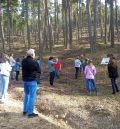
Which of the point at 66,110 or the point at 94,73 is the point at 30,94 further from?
the point at 94,73

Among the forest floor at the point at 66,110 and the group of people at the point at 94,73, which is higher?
the group of people at the point at 94,73

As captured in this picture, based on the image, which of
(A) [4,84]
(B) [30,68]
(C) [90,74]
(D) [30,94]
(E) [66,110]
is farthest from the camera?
(C) [90,74]

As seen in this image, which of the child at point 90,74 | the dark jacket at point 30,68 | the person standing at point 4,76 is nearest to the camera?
the dark jacket at point 30,68

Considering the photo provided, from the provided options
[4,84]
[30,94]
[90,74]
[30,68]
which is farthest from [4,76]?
[90,74]

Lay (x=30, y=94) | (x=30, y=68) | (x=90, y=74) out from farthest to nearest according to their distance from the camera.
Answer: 1. (x=90, y=74)
2. (x=30, y=94)
3. (x=30, y=68)

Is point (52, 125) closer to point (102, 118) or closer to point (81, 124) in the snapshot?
point (81, 124)

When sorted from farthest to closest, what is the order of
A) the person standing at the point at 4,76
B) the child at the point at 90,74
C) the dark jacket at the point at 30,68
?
1. the child at the point at 90,74
2. the person standing at the point at 4,76
3. the dark jacket at the point at 30,68

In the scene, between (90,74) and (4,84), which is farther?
(90,74)

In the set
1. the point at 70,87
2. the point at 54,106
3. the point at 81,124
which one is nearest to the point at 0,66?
the point at 54,106

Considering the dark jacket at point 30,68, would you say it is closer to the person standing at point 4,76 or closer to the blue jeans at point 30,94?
the blue jeans at point 30,94

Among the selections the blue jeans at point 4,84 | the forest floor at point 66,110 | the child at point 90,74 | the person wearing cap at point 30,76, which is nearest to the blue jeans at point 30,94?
the person wearing cap at point 30,76

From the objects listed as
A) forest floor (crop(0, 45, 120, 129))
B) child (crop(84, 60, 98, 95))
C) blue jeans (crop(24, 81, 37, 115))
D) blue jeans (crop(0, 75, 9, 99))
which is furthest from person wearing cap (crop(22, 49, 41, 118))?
child (crop(84, 60, 98, 95))

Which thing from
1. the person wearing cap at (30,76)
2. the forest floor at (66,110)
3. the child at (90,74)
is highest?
the person wearing cap at (30,76)

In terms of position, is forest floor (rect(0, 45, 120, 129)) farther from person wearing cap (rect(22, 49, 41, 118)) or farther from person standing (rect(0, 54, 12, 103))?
person wearing cap (rect(22, 49, 41, 118))
